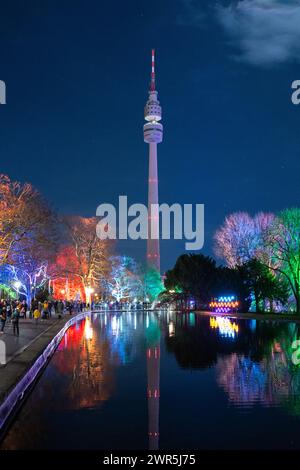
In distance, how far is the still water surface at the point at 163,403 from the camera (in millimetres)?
8703

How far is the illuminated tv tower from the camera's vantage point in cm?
14775

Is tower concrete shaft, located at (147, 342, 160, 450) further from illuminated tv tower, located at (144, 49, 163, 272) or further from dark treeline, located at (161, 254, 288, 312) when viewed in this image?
illuminated tv tower, located at (144, 49, 163, 272)

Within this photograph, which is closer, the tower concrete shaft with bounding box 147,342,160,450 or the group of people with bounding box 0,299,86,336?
the tower concrete shaft with bounding box 147,342,160,450

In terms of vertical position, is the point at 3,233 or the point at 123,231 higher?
the point at 123,231

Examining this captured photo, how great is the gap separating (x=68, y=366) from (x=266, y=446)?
1017cm

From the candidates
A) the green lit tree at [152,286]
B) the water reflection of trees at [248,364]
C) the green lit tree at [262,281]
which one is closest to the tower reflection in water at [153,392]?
the water reflection of trees at [248,364]

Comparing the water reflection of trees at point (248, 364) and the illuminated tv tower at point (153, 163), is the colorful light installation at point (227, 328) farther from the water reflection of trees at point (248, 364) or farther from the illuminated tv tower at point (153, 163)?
the illuminated tv tower at point (153, 163)

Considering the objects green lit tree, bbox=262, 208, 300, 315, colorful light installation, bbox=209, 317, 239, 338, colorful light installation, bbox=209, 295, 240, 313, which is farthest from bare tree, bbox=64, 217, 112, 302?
colorful light installation, bbox=209, 317, 239, 338

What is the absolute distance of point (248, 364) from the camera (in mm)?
17250

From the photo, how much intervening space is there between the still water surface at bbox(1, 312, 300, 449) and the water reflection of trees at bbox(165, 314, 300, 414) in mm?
29

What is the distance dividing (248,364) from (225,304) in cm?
5101

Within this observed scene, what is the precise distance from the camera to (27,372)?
14.0 metres
